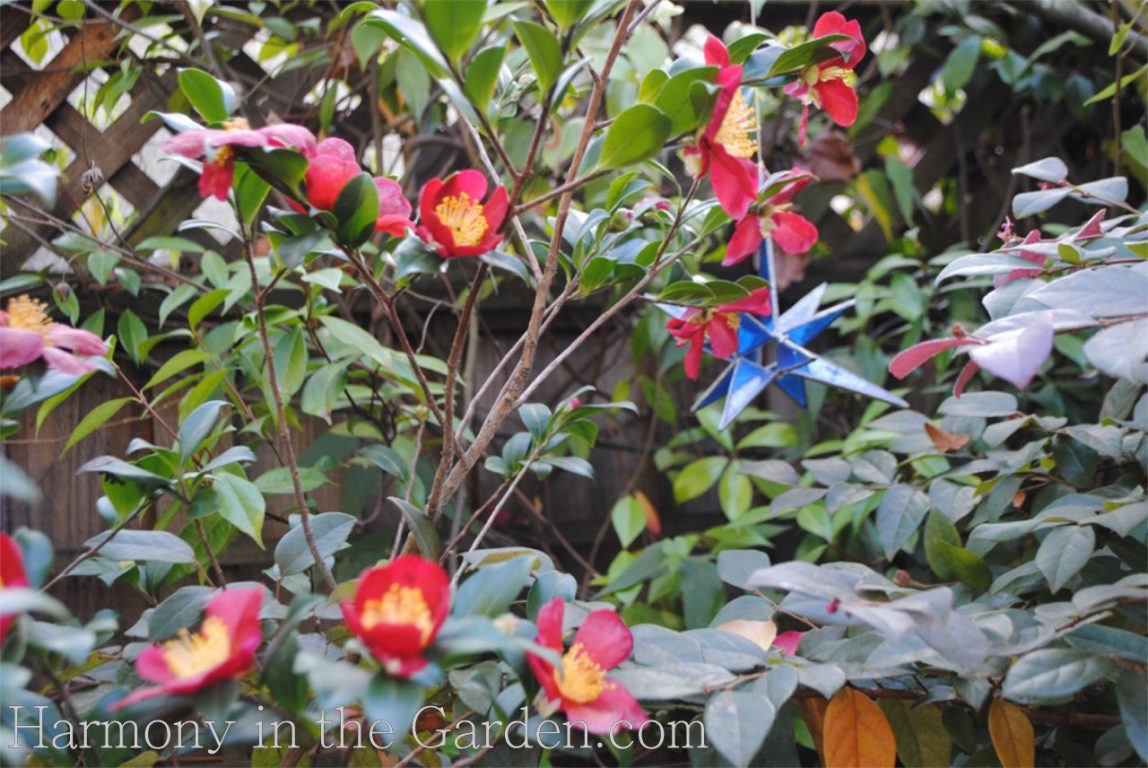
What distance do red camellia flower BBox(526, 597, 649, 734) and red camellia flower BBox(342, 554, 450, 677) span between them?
0.07 meters

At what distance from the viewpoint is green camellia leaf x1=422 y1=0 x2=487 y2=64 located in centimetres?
46

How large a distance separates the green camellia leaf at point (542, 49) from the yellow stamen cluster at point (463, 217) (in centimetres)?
9

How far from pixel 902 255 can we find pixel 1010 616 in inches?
36.9

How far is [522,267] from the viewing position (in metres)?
0.60

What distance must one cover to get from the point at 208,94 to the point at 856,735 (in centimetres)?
56

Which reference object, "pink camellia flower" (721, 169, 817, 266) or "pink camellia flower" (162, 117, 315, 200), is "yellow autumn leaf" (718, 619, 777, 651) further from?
"pink camellia flower" (162, 117, 315, 200)

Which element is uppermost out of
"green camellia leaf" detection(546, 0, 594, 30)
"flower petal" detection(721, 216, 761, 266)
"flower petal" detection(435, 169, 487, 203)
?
"green camellia leaf" detection(546, 0, 594, 30)

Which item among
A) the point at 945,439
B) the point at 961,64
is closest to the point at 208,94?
the point at 945,439

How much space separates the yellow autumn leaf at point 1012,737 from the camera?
59 centimetres

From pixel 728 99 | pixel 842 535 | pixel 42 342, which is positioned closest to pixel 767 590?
pixel 842 535

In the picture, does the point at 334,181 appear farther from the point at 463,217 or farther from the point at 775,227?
the point at 775,227

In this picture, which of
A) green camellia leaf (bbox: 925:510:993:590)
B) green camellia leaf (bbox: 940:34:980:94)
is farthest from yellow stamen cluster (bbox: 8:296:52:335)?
green camellia leaf (bbox: 940:34:980:94)

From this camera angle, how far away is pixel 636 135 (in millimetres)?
507

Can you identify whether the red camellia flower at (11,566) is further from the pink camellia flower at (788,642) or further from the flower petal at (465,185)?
the pink camellia flower at (788,642)
